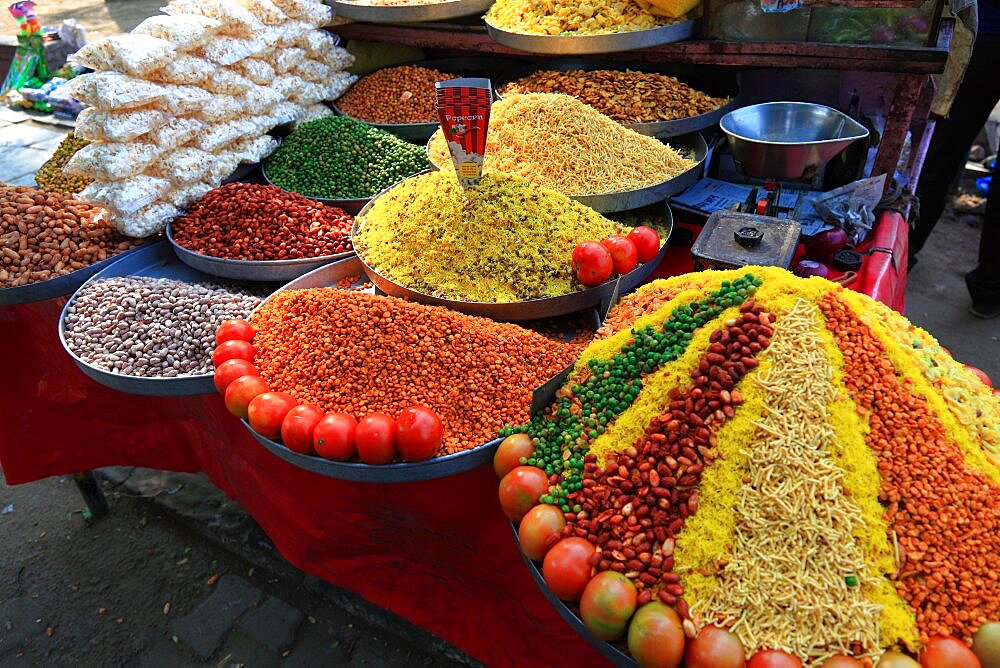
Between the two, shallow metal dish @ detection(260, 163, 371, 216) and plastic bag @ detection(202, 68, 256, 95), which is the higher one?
plastic bag @ detection(202, 68, 256, 95)

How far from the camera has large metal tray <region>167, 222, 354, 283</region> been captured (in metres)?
2.22

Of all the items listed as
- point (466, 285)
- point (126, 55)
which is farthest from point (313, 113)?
point (466, 285)

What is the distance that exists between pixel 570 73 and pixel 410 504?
206 centimetres

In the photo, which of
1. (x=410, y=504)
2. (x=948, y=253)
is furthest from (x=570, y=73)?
(x=948, y=253)

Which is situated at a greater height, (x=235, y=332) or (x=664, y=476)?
(x=664, y=476)

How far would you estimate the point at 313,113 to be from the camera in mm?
3232

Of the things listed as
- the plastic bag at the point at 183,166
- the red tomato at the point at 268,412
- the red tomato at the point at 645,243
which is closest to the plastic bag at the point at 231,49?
the plastic bag at the point at 183,166

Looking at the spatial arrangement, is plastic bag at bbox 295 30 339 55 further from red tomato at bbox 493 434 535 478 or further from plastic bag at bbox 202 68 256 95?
red tomato at bbox 493 434 535 478

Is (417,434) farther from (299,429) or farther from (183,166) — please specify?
(183,166)

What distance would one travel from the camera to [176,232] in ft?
8.15

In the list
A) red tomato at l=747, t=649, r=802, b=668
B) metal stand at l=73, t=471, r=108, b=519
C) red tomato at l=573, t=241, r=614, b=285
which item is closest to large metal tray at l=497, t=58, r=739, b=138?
red tomato at l=573, t=241, r=614, b=285

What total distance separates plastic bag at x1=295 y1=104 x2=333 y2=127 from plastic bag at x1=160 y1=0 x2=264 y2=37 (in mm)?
479

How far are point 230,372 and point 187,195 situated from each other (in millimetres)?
1267

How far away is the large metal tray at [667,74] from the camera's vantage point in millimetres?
2436
